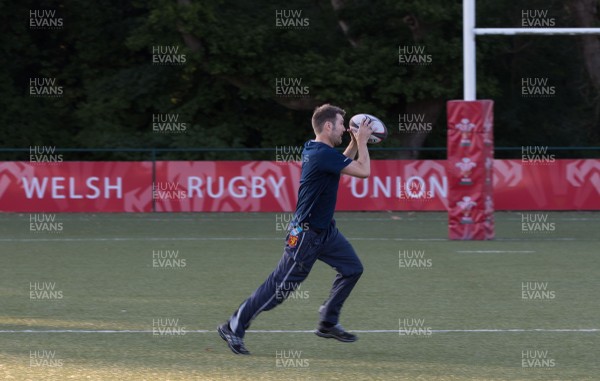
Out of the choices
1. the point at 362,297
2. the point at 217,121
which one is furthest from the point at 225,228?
the point at 217,121

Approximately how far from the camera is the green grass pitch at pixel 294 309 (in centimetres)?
797

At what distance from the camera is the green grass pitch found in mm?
7973

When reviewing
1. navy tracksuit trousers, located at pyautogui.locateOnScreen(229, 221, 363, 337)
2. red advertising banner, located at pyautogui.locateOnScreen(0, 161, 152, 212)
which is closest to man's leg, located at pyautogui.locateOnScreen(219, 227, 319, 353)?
navy tracksuit trousers, located at pyautogui.locateOnScreen(229, 221, 363, 337)

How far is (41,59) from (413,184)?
46.2ft

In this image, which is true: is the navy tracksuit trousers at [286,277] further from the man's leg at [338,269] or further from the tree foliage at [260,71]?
the tree foliage at [260,71]

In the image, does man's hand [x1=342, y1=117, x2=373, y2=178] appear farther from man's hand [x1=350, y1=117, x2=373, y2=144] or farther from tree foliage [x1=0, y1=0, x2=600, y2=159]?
tree foliage [x1=0, y1=0, x2=600, y2=159]

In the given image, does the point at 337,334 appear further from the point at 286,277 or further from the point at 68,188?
the point at 68,188

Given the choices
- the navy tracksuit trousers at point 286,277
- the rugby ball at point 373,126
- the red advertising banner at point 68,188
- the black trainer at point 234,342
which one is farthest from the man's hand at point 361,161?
the red advertising banner at point 68,188

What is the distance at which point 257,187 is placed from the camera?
23969 mm

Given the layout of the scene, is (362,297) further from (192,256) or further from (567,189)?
(567,189)

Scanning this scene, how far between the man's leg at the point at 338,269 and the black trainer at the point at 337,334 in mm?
40

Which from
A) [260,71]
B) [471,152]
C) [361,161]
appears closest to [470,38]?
[471,152]

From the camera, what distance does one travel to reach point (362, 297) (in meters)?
11.6

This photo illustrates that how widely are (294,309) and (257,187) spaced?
43.7 feet
